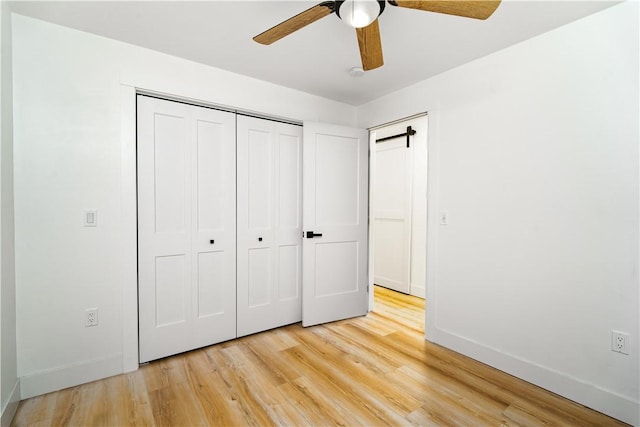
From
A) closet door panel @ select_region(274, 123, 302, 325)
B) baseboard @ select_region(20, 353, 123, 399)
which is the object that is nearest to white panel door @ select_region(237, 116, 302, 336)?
closet door panel @ select_region(274, 123, 302, 325)

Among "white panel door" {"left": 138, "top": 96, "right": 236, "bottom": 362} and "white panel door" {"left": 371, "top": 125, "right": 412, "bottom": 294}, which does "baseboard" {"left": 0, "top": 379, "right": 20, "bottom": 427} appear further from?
"white panel door" {"left": 371, "top": 125, "right": 412, "bottom": 294}

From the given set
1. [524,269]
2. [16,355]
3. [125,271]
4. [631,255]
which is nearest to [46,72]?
[125,271]

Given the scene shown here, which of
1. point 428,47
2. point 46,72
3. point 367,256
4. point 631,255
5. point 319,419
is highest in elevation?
point 428,47

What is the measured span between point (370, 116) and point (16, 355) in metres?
3.45

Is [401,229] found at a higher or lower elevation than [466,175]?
lower

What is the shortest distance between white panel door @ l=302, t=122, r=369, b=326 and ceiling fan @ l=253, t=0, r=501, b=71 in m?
1.53

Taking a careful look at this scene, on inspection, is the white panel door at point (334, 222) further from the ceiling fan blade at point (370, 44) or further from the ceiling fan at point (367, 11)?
the ceiling fan at point (367, 11)

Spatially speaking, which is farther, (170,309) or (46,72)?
(170,309)

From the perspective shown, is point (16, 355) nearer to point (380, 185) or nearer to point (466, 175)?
point (466, 175)

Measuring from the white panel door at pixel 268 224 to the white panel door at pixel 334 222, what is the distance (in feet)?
0.49

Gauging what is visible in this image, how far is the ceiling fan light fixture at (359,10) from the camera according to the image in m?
1.40

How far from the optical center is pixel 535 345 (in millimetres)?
2158

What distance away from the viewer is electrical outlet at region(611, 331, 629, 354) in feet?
5.86

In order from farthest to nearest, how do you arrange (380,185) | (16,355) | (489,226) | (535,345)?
1. (380,185)
2. (489,226)
3. (535,345)
4. (16,355)
